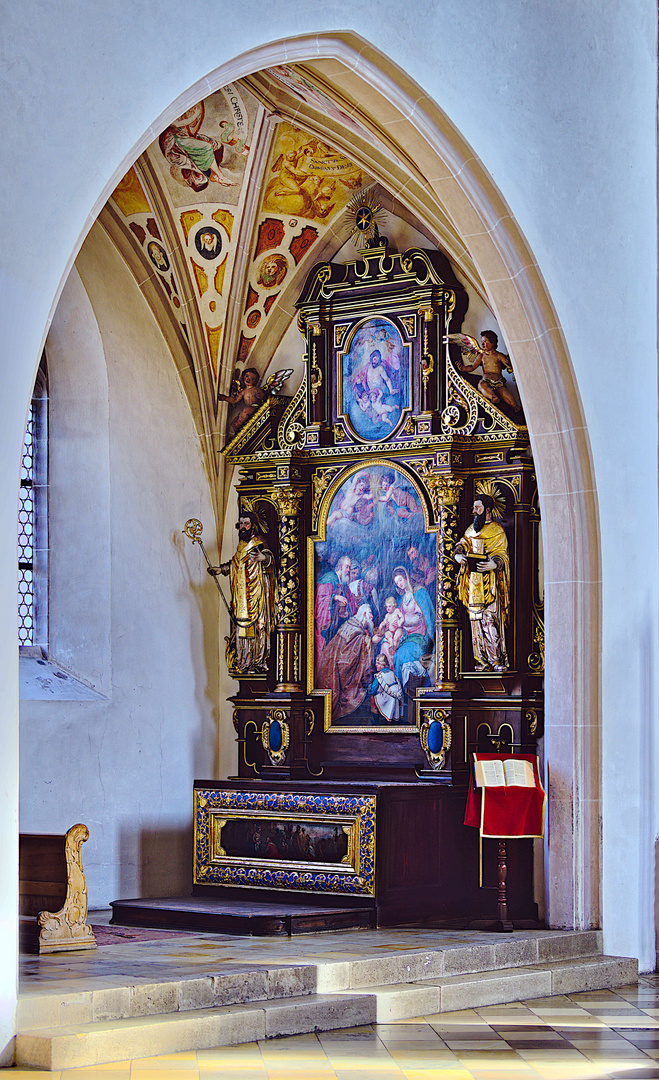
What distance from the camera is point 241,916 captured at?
897 cm

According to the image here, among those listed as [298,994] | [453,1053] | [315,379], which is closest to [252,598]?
[315,379]

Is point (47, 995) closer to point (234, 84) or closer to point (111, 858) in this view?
point (111, 858)

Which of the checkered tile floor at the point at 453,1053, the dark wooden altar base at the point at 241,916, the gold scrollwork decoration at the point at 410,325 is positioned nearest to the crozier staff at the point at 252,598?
the gold scrollwork decoration at the point at 410,325

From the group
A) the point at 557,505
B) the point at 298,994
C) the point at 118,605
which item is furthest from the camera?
the point at 118,605

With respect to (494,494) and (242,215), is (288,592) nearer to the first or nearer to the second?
(494,494)

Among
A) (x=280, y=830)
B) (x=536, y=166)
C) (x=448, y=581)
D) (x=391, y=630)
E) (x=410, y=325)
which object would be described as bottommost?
(x=280, y=830)

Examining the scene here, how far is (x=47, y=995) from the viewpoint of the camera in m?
6.55

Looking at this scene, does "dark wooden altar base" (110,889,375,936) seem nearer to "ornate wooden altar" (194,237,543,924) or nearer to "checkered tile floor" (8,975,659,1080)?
"ornate wooden altar" (194,237,543,924)

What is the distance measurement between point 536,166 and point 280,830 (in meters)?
4.46

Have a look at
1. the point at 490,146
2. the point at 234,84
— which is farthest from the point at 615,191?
the point at 234,84

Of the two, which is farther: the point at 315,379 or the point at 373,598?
the point at 315,379

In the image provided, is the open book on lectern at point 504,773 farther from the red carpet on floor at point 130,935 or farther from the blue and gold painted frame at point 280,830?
the red carpet on floor at point 130,935

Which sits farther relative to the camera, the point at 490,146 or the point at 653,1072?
the point at 490,146

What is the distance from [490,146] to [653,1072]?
5.27 m
